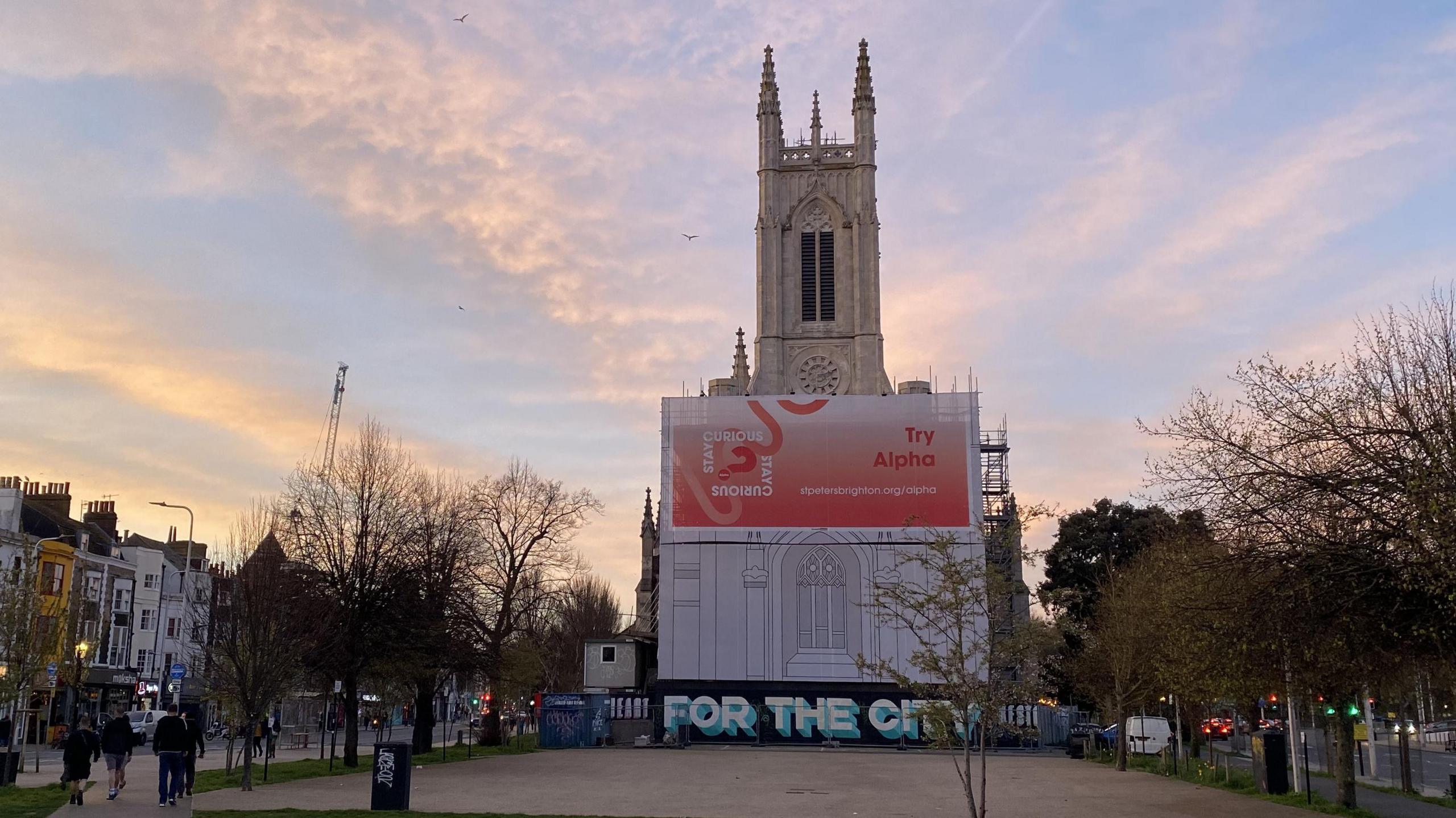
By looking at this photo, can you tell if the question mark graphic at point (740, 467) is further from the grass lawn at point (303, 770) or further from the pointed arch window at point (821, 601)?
the grass lawn at point (303, 770)

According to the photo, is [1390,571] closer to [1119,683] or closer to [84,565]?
[1119,683]

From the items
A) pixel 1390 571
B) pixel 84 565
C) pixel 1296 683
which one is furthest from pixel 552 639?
pixel 1390 571

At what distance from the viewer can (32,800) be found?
20.7 m

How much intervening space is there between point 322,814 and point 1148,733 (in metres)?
40.4

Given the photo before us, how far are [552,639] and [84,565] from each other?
2927 cm

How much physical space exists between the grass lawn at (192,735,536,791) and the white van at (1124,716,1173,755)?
25.3 meters

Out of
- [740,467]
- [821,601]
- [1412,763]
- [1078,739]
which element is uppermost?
[740,467]

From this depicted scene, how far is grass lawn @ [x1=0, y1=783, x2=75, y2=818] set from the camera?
725 inches

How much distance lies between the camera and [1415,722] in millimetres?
66875

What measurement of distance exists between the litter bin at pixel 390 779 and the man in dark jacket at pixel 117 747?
14.3ft

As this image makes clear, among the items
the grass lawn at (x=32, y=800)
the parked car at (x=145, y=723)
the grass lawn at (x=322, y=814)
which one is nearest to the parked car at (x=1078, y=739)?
the grass lawn at (x=322, y=814)

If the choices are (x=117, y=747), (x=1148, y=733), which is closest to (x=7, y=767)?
(x=117, y=747)

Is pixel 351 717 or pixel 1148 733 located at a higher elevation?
pixel 351 717

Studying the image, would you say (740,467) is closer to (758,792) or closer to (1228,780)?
(1228,780)
